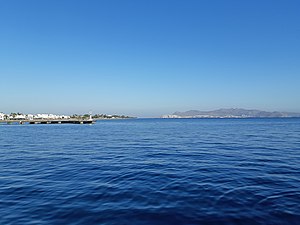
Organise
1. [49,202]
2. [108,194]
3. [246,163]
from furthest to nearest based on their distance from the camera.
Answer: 1. [246,163]
2. [108,194]
3. [49,202]

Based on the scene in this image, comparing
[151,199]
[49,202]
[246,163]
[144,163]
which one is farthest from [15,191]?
[246,163]

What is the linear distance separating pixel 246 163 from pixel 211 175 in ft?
18.6

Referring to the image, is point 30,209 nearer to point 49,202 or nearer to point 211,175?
point 49,202

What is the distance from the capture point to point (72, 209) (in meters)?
8.83

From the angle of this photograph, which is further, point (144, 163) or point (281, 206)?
point (144, 163)

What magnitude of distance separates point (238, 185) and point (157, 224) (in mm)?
6293

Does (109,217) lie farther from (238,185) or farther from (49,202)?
(238,185)

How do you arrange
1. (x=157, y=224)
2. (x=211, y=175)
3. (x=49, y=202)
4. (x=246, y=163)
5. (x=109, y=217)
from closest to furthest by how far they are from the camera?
(x=157, y=224) → (x=109, y=217) → (x=49, y=202) → (x=211, y=175) → (x=246, y=163)

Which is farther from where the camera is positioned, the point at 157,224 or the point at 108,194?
the point at 108,194

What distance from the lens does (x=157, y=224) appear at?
295 inches

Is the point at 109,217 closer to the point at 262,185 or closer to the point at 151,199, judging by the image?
the point at 151,199

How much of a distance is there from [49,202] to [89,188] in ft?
7.63

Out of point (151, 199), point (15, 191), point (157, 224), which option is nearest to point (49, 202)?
point (15, 191)

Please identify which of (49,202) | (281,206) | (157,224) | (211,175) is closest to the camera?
(157,224)
